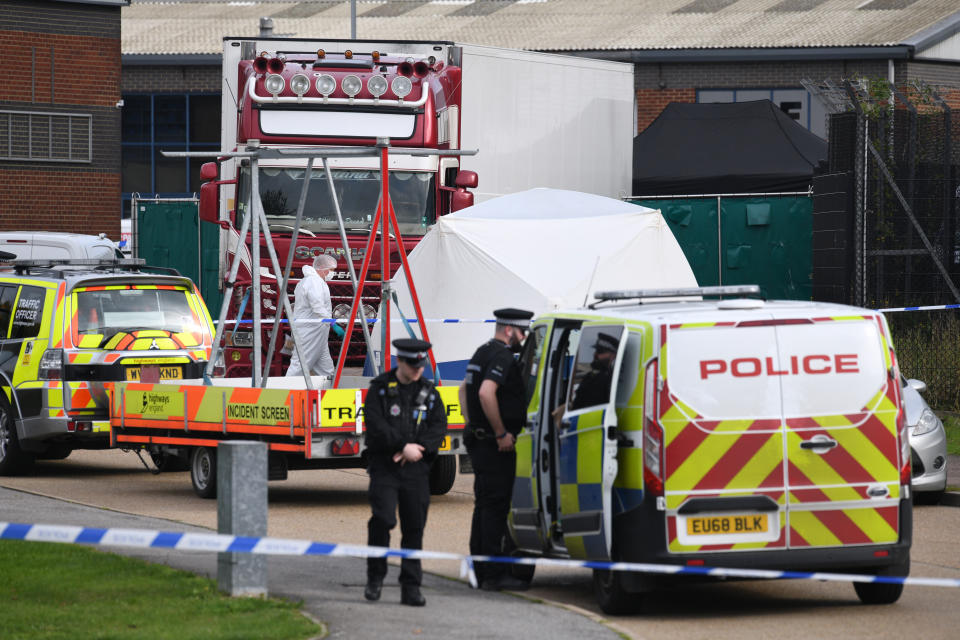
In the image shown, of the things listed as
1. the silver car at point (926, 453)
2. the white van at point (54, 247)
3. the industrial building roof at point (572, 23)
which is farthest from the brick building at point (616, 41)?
the silver car at point (926, 453)

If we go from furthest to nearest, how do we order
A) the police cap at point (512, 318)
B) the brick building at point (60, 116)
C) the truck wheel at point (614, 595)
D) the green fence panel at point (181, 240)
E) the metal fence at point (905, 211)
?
the brick building at point (60, 116), the green fence panel at point (181, 240), the metal fence at point (905, 211), the police cap at point (512, 318), the truck wheel at point (614, 595)

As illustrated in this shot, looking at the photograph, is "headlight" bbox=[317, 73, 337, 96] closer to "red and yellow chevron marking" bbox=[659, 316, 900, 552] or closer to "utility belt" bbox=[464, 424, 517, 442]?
"utility belt" bbox=[464, 424, 517, 442]

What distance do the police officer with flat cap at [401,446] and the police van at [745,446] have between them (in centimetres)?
89

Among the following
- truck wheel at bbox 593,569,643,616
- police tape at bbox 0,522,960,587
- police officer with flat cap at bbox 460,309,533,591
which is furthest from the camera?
police officer with flat cap at bbox 460,309,533,591

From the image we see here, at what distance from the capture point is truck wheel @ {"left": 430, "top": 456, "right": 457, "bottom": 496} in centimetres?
1473

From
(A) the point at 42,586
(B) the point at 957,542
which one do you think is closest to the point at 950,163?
(B) the point at 957,542

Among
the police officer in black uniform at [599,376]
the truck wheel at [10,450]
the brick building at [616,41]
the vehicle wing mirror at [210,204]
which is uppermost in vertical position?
the brick building at [616,41]

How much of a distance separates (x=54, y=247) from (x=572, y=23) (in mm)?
26830

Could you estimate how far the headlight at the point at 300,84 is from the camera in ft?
62.5

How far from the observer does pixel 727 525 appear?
8.84 metres

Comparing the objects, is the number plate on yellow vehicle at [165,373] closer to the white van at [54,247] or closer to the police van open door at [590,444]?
the police van open door at [590,444]

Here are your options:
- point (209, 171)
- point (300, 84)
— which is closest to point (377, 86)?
point (300, 84)

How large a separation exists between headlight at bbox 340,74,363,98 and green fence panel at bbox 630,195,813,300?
24.4 ft

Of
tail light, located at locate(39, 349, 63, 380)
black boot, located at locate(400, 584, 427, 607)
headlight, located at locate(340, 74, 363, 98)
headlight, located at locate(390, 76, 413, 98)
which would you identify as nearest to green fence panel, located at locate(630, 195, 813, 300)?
headlight, located at locate(390, 76, 413, 98)
